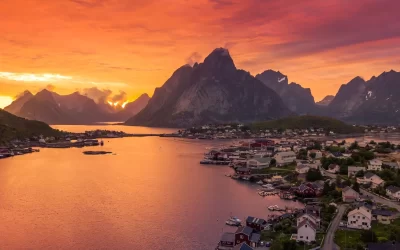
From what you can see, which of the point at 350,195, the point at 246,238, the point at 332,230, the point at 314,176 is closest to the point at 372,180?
the point at 314,176

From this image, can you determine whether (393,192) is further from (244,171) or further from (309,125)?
(309,125)

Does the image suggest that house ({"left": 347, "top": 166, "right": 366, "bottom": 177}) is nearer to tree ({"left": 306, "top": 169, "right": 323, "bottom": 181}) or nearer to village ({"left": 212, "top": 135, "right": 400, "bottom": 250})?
village ({"left": 212, "top": 135, "right": 400, "bottom": 250})

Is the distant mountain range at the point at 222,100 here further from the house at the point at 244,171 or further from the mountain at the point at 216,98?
the house at the point at 244,171

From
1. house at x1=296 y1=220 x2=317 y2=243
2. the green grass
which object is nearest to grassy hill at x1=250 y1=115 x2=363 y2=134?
the green grass

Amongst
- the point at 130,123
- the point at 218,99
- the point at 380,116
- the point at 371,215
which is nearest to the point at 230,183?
the point at 371,215

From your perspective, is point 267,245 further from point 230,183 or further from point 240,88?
point 240,88

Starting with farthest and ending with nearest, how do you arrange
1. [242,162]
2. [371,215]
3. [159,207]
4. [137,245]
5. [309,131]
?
[309,131] → [242,162] → [159,207] → [371,215] → [137,245]
